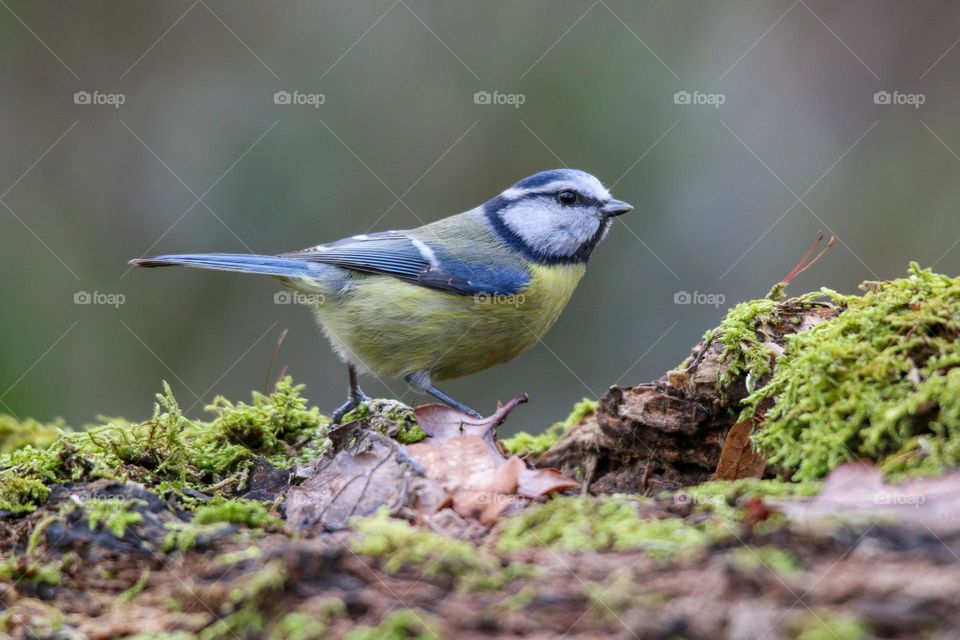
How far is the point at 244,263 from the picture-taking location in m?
4.44

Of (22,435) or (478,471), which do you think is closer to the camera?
(478,471)

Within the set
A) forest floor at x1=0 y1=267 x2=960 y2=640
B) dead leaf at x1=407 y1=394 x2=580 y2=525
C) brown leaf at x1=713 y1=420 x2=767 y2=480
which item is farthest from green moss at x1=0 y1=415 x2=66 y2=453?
brown leaf at x1=713 y1=420 x2=767 y2=480

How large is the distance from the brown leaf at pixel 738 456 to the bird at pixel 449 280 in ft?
5.97

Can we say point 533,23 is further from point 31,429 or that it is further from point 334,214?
point 31,429

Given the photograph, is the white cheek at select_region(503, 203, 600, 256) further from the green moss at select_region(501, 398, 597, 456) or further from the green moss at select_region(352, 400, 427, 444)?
the green moss at select_region(352, 400, 427, 444)

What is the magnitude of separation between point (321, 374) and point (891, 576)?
6.73 m

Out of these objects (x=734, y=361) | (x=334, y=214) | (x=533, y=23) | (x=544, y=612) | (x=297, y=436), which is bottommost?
(x=544, y=612)

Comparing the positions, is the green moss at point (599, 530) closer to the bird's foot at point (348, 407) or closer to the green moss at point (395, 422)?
the green moss at point (395, 422)

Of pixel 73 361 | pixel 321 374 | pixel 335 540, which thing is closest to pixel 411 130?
pixel 321 374

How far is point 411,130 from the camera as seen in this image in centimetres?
786

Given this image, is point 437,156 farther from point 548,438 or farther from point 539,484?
point 539,484

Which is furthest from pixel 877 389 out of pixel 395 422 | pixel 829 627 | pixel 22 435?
pixel 22 435

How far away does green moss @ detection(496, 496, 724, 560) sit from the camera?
5.73 ft

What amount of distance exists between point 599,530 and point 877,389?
0.94 metres
